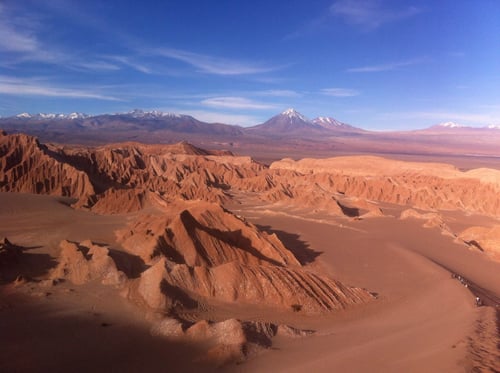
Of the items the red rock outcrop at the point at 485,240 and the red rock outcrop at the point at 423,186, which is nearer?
the red rock outcrop at the point at 485,240

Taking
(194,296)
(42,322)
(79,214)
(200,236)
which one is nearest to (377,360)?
(194,296)

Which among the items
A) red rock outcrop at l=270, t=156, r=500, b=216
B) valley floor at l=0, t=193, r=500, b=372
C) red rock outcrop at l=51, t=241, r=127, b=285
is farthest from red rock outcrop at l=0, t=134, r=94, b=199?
red rock outcrop at l=270, t=156, r=500, b=216

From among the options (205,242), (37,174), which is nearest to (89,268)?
(205,242)

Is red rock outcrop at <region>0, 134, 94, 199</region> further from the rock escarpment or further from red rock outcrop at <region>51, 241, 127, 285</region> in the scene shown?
red rock outcrop at <region>51, 241, 127, 285</region>

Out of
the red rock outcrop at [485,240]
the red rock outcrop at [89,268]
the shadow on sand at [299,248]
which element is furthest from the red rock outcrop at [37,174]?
the red rock outcrop at [485,240]

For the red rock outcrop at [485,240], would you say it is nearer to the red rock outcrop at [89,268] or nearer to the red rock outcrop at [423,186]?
the red rock outcrop at [423,186]

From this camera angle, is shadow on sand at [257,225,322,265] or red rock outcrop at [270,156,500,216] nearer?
shadow on sand at [257,225,322,265]

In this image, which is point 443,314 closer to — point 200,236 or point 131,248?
point 200,236

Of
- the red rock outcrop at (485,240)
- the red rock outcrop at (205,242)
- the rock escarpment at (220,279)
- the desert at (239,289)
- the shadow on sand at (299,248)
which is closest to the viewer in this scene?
the desert at (239,289)
